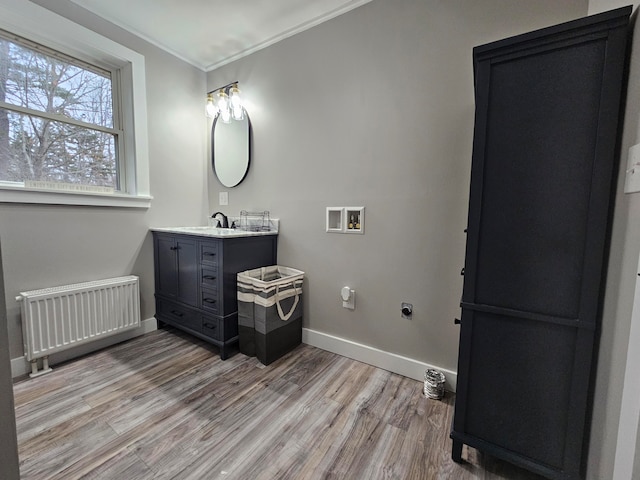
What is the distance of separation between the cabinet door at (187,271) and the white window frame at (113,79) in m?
0.55

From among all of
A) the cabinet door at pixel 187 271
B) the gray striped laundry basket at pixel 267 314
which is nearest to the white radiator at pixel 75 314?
the cabinet door at pixel 187 271

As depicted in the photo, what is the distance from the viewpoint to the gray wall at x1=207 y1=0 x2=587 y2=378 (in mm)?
1496

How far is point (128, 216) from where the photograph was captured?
216 cm

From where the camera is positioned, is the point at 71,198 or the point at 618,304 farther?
the point at 71,198

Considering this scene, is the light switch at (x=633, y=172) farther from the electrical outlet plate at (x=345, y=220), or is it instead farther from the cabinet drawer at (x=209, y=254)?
the cabinet drawer at (x=209, y=254)

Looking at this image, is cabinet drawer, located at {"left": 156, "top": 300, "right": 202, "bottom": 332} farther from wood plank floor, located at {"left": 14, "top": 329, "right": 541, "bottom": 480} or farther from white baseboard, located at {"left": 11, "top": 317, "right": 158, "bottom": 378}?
wood plank floor, located at {"left": 14, "top": 329, "right": 541, "bottom": 480}

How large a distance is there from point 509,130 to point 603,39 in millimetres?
340

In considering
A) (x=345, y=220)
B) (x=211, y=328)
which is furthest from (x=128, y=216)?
(x=345, y=220)

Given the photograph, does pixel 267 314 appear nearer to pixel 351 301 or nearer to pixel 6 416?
pixel 351 301

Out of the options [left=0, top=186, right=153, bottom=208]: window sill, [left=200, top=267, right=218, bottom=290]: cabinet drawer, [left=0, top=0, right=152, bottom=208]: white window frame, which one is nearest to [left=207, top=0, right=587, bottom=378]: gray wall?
[left=200, top=267, right=218, bottom=290]: cabinet drawer

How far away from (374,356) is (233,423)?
0.97 m

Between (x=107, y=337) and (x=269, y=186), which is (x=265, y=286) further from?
(x=107, y=337)

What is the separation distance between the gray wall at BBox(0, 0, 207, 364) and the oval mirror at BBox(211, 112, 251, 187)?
20 cm

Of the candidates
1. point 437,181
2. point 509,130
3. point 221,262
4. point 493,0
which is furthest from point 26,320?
point 493,0
